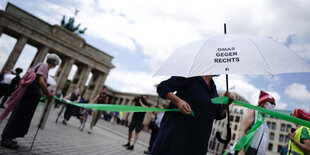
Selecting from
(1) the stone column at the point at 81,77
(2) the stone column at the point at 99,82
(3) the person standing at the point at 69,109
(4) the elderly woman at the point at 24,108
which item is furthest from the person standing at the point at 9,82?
(2) the stone column at the point at 99,82

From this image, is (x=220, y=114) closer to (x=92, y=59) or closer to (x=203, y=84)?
(x=203, y=84)

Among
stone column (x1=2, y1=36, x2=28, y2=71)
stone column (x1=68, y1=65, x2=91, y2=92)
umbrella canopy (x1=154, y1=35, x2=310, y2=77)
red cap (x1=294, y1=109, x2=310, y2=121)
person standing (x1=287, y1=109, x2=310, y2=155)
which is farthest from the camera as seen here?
stone column (x1=68, y1=65, x2=91, y2=92)

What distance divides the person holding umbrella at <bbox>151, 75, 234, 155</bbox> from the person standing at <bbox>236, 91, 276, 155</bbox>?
4.15 ft

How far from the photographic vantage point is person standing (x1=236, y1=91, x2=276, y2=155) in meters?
2.87

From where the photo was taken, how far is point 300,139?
2730 mm

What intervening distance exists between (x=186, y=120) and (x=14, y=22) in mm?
43051

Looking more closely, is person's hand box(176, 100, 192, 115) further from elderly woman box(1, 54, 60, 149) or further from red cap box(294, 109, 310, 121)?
elderly woman box(1, 54, 60, 149)

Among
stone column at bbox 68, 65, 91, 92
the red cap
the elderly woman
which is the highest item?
stone column at bbox 68, 65, 91, 92

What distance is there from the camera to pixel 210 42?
2.07 m

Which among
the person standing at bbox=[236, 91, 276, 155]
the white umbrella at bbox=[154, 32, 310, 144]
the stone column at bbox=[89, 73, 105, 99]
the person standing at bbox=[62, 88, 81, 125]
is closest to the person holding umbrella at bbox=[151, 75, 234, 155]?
the white umbrella at bbox=[154, 32, 310, 144]

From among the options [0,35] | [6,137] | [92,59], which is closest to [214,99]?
[6,137]

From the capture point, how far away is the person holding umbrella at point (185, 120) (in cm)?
181

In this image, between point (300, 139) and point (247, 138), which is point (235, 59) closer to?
point (247, 138)

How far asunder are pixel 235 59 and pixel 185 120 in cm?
76
